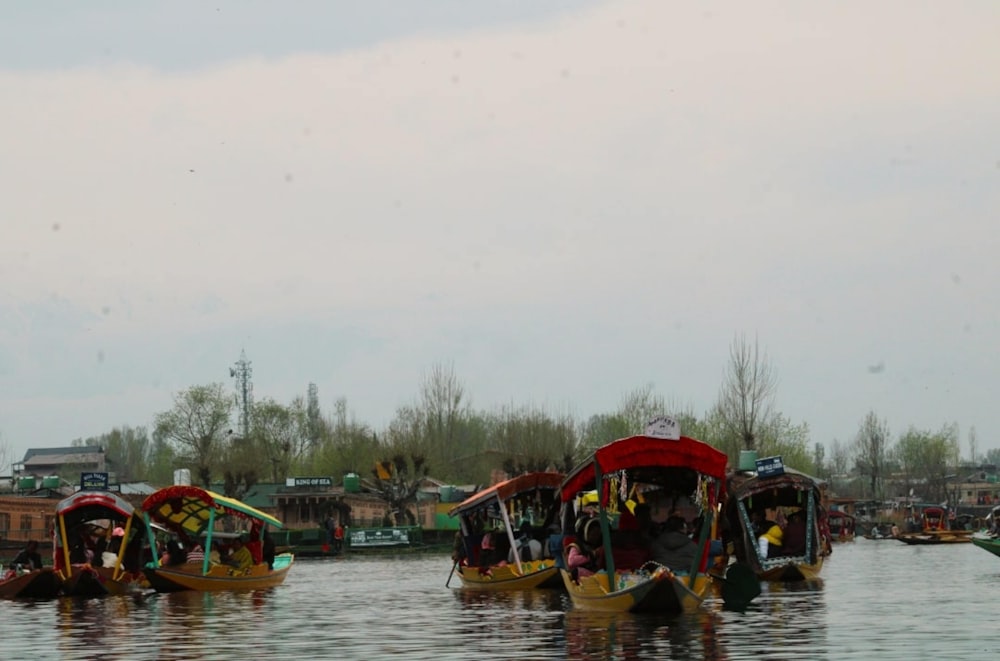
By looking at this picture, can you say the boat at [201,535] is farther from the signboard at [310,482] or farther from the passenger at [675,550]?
the signboard at [310,482]

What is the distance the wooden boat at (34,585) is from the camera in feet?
125

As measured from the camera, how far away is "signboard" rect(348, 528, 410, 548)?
3076 inches

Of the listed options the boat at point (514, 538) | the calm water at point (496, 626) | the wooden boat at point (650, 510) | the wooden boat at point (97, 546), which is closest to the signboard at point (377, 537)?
the wooden boat at point (97, 546)

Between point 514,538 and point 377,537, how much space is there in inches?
1610

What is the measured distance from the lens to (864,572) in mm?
44469

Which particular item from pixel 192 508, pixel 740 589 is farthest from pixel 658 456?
pixel 192 508

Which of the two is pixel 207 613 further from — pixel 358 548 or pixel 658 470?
pixel 358 548

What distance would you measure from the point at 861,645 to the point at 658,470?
734 centimetres

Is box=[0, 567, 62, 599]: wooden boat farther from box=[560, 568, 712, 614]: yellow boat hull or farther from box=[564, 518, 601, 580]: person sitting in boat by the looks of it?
box=[560, 568, 712, 614]: yellow boat hull

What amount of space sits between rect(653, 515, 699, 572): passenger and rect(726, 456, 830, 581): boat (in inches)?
460

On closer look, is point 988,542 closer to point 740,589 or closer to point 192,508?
point 740,589

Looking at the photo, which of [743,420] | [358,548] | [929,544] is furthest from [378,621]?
[743,420]

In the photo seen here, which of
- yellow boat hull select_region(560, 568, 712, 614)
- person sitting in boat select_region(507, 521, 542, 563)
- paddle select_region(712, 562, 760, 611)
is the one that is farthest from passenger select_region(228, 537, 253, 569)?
yellow boat hull select_region(560, 568, 712, 614)

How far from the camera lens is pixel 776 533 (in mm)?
39531
